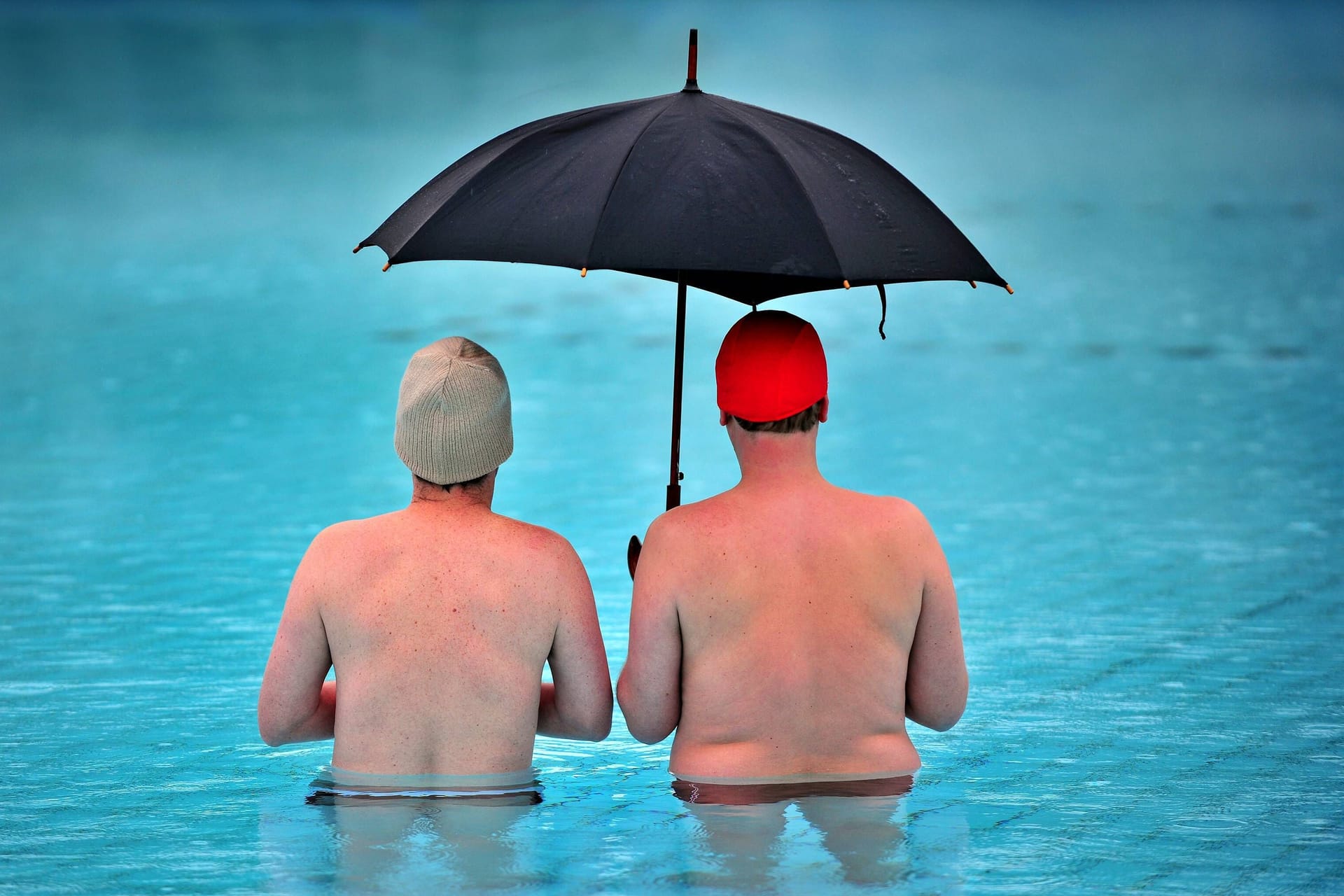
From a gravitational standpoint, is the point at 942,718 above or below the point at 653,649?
below

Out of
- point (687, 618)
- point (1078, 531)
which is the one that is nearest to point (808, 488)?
point (687, 618)

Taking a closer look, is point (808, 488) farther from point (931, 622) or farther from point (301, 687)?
point (301, 687)

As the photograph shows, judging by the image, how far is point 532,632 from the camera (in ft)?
9.77

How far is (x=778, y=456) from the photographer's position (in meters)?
3.00

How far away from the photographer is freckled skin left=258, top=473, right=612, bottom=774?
115 inches

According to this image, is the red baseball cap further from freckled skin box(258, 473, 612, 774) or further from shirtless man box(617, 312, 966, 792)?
freckled skin box(258, 473, 612, 774)

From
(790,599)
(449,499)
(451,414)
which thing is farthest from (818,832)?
(451,414)

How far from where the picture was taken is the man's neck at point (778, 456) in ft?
9.82

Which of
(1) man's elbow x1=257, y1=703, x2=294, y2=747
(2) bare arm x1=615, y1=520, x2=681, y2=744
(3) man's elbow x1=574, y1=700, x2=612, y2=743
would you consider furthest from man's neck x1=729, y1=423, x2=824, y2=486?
(1) man's elbow x1=257, y1=703, x2=294, y2=747

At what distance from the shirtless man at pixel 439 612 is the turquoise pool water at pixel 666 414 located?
0.20 meters

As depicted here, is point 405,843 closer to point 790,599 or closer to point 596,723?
point 596,723

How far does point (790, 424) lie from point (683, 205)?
462 millimetres

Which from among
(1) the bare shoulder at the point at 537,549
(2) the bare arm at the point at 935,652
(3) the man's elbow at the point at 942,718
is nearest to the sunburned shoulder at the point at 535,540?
(1) the bare shoulder at the point at 537,549

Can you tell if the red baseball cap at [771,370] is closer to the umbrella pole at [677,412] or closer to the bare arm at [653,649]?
the bare arm at [653,649]
